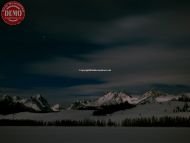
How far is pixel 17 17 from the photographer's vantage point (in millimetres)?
41250
